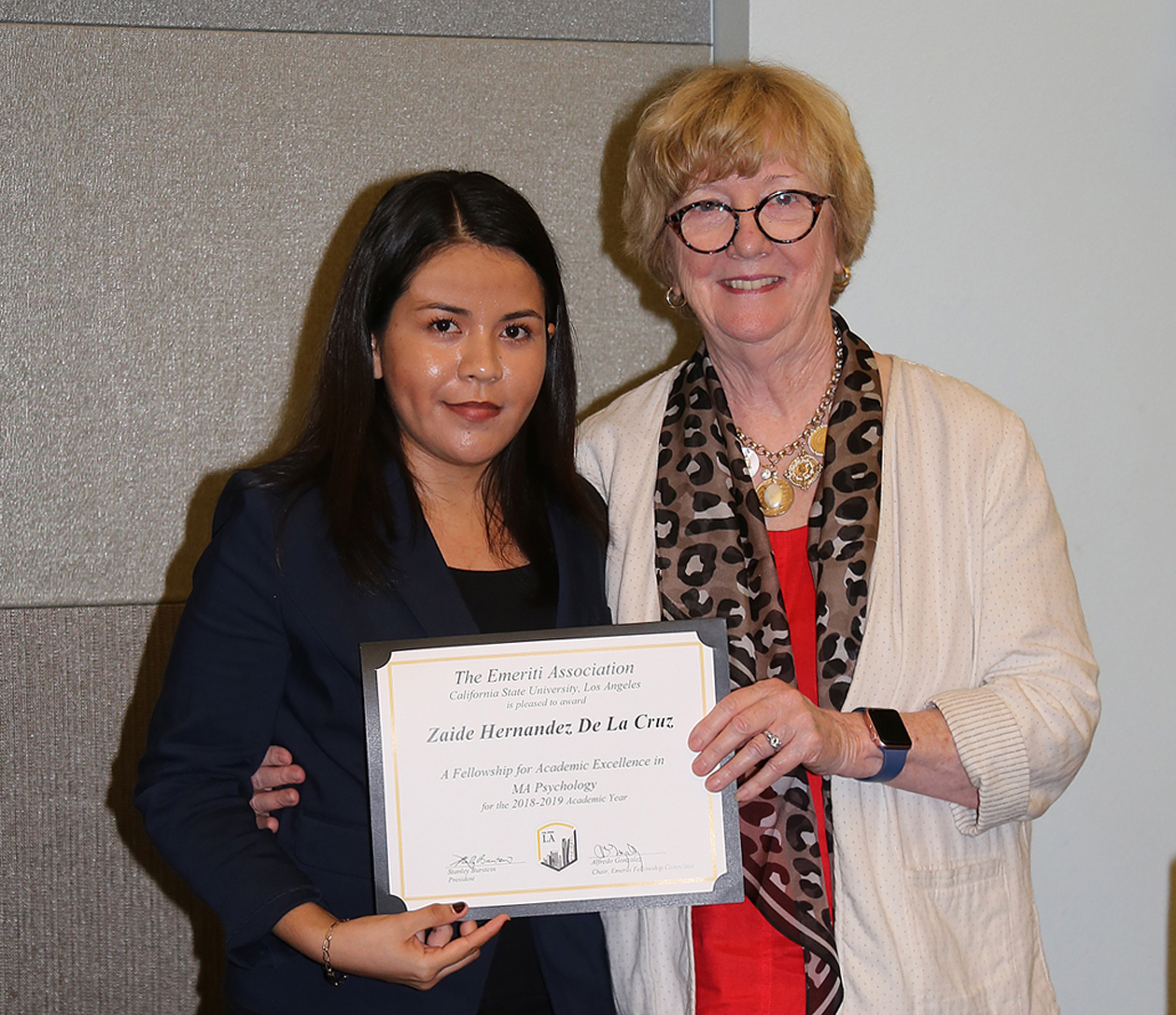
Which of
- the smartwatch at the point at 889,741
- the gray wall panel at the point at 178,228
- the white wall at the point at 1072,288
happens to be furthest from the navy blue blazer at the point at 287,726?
the white wall at the point at 1072,288

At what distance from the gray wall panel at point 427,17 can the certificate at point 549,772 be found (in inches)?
67.9

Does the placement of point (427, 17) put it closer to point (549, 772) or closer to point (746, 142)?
point (746, 142)

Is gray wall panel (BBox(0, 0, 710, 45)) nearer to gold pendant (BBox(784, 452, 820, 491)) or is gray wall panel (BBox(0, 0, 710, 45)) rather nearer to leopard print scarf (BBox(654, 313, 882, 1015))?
leopard print scarf (BBox(654, 313, 882, 1015))

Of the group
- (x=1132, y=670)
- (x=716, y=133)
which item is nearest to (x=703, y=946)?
(x=716, y=133)

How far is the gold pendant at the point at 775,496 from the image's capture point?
167 cm

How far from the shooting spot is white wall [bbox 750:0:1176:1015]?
2.27m

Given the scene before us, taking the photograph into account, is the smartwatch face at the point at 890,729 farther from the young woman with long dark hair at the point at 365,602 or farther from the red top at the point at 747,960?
the young woman with long dark hair at the point at 365,602

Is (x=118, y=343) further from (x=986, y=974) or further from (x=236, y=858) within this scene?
(x=986, y=974)

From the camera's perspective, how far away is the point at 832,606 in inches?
60.6

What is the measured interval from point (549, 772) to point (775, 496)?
1.85ft

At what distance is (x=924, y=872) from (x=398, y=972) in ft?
2.28

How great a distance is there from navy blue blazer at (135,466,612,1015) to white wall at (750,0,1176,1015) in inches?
51.1
